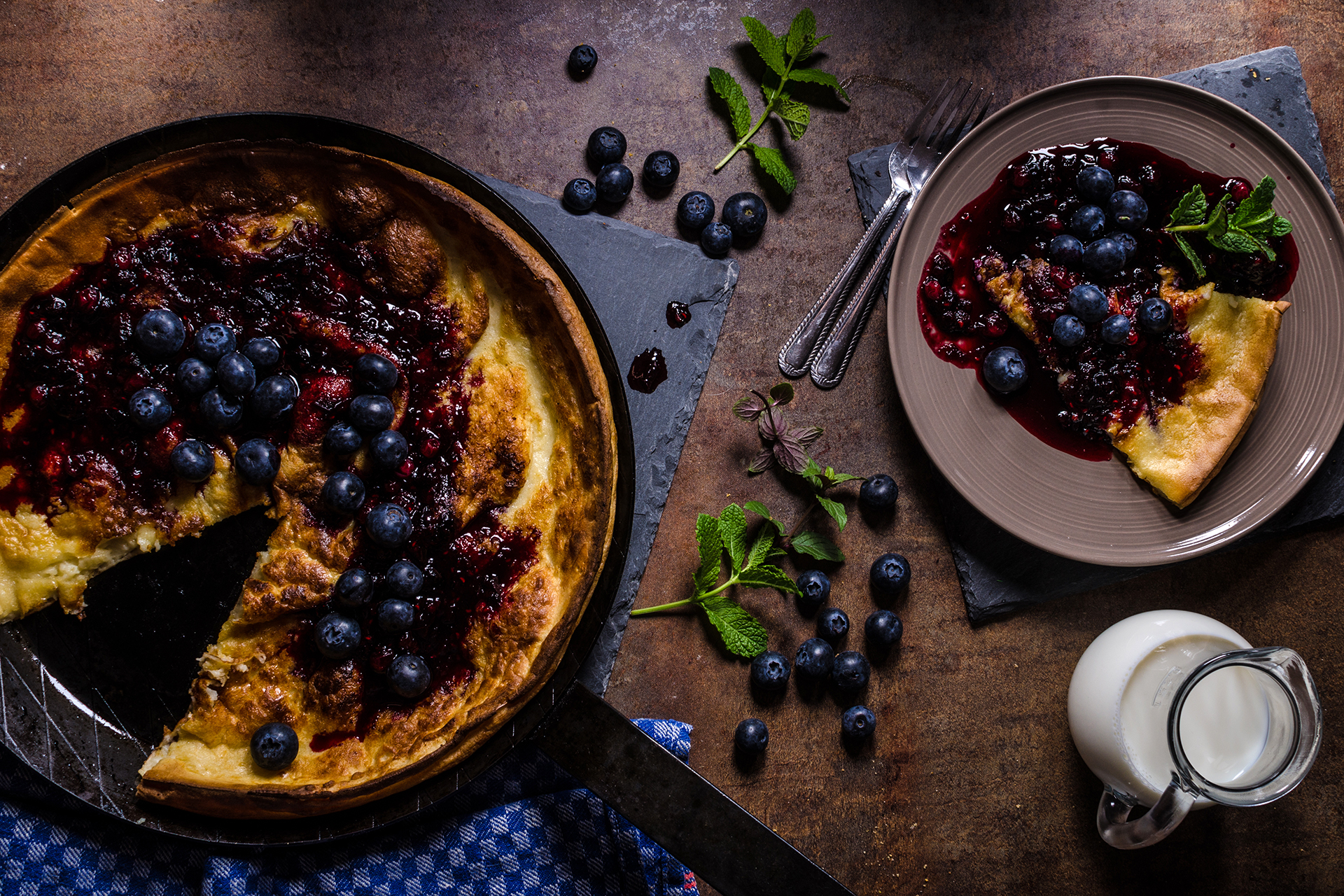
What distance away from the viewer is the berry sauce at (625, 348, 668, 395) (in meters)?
3.34

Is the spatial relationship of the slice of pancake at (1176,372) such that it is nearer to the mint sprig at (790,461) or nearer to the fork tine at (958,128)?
the fork tine at (958,128)

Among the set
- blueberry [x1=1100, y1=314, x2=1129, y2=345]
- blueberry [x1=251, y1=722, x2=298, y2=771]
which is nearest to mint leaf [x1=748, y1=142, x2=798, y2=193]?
blueberry [x1=1100, y1=314, x2=1129, y2=345]

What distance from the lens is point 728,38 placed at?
3.46 meters

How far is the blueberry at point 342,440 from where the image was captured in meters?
2.81

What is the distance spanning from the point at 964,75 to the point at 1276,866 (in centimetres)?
356

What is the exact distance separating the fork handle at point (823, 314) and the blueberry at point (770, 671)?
1.15 m

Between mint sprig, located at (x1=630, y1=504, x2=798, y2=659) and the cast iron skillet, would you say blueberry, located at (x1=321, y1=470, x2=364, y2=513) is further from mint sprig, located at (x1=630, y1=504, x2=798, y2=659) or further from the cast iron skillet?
mint sprig, located at (x1=630, y1=504, x2=798, y2=659)

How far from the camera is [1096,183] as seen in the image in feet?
10.3

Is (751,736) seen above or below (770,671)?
below

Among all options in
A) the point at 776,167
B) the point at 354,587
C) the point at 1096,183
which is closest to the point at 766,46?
the point at 776,167

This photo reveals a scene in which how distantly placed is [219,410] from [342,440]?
444 millimetres

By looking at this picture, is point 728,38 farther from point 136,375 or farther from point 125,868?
point 125,868

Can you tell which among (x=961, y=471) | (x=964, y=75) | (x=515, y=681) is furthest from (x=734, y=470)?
(x=964, y=75)

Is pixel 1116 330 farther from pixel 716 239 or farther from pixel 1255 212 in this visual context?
pixel 716 239
